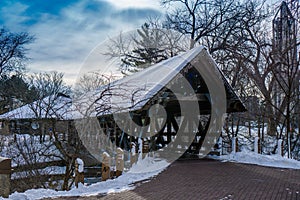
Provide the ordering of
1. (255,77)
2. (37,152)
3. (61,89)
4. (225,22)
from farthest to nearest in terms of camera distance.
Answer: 1. (61,89)
2. (225,22)
3. (255,77)
4. (37,152)

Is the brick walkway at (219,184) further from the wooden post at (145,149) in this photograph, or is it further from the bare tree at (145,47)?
the bare tree at (145,47)

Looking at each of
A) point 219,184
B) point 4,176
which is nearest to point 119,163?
point 219,184

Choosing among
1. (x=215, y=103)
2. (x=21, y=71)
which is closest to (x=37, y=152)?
(x=215, y=103)

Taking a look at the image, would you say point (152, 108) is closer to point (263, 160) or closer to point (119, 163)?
point (119, 163)

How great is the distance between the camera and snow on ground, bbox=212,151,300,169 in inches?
342

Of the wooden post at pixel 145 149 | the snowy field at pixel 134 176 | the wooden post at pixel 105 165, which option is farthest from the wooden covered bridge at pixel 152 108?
the wooden post at pixel 105 165

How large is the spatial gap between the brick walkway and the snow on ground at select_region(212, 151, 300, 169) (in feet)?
2.33

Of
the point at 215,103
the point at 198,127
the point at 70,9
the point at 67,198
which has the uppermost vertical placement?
the point at 70,9

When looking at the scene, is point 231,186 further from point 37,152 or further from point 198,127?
point 198,127

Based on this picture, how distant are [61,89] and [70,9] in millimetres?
17310

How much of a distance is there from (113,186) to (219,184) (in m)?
2.12

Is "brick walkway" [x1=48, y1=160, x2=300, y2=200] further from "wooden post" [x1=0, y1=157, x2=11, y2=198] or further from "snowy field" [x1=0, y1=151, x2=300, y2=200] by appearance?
"wooden post" [x1=0, y1=157, x2=11, y2=198]

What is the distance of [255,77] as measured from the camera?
45.4ft

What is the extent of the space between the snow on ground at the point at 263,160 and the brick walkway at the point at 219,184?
27.9 inches
